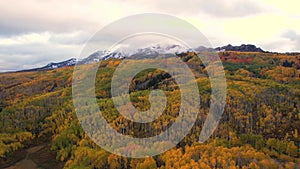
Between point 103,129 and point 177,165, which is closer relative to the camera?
point 177,165

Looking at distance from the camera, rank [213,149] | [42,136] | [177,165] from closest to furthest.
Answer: [177,165] < [213,149] < [42,136]

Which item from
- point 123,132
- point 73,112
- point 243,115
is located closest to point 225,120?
point 243,115

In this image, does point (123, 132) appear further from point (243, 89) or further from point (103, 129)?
point (243, 89)

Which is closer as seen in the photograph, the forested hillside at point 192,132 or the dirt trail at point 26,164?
the forested hillside at point 192,132

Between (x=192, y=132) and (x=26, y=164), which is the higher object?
(x=192, y=132)

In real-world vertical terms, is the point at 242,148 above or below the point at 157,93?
below

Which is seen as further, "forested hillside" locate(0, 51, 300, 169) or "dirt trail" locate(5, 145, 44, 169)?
"dirt trail" locate(5, 145, 44, 169)

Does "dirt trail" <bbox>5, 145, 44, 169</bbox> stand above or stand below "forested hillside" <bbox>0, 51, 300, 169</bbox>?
below

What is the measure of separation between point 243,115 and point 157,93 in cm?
6302

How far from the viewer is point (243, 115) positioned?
146500 millimetres

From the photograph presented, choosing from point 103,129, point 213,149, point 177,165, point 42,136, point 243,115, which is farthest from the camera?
point 42,136

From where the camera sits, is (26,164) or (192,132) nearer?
(192,132)

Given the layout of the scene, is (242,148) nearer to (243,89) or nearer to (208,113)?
(208,113)

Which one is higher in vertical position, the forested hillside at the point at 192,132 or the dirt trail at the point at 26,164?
the forested hillside at the point at 192,132
